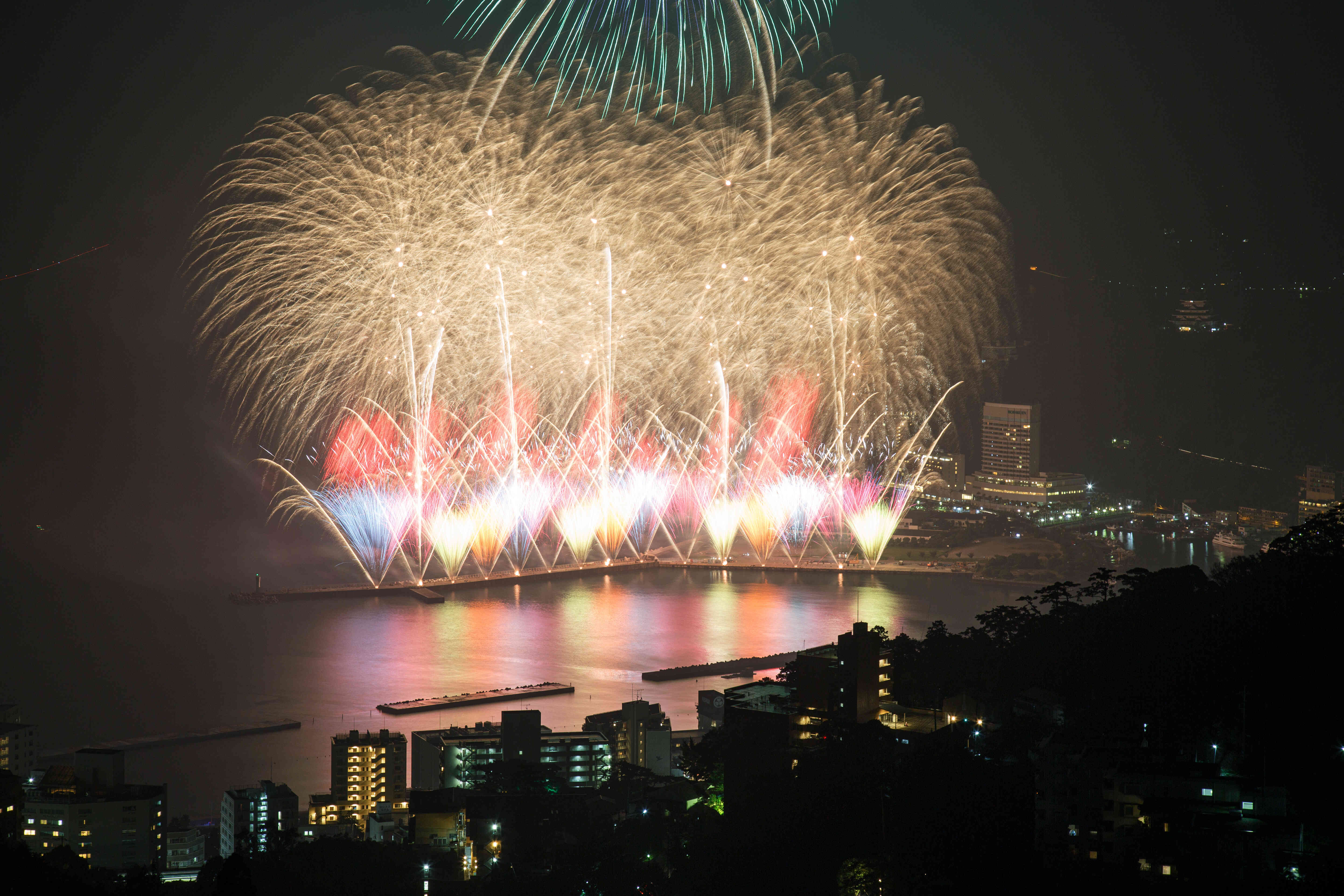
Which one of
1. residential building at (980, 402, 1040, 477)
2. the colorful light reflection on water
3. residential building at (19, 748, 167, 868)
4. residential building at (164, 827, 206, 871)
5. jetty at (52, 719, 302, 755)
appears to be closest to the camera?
residential building at (164, 827, 206, 871)

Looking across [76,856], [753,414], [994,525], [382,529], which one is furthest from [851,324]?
[76,856]

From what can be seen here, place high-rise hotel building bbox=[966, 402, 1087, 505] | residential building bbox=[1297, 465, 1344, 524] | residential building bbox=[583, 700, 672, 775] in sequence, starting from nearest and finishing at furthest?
residential building bbox=[583, 700, 672, 775] < residential building bbox=[1297, 465, 1344, 524] < high-rise hotel building bbox=[966, 402, 1087, 505]

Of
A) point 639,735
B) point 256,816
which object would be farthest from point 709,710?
point 256,816

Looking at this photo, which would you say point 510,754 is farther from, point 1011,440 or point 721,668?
point 1011,440

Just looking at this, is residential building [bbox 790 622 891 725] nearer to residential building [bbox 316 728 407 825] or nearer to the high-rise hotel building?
residential building [bbox 316 728 407 825]

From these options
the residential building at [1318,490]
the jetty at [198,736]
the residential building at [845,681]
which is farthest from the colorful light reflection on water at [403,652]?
the residential building at [1318,490]

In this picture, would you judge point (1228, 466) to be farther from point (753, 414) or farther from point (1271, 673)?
point (1271, 673)

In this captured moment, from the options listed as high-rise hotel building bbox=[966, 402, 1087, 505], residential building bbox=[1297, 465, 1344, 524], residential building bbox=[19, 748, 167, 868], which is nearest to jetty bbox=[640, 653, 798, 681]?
residential building bbox=[19, 748, 167, 868]
